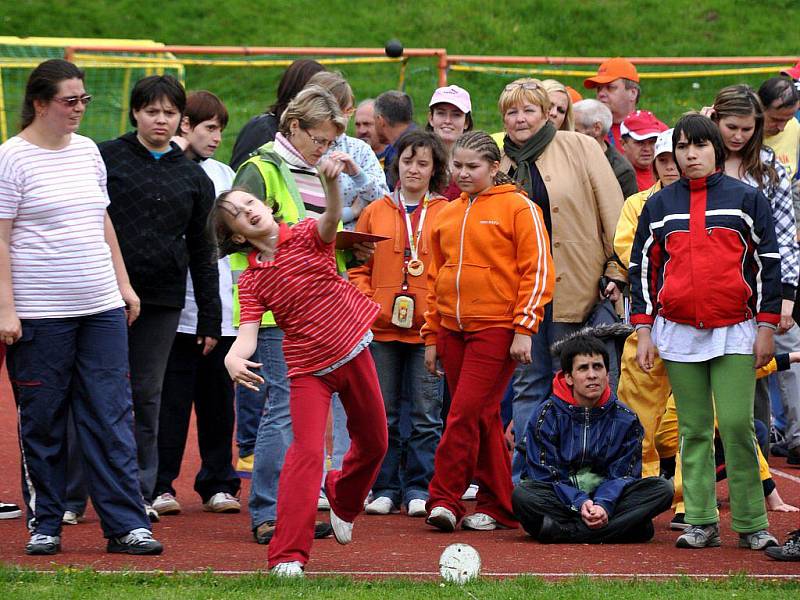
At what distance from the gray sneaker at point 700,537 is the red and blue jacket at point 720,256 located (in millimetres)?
1011

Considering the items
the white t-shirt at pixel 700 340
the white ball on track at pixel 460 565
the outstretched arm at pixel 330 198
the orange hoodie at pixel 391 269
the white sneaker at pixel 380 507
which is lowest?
the white sneaker at pixel 380 507

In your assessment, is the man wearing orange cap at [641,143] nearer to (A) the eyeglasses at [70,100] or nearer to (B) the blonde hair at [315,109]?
(B) the blonde hair at [315,109]

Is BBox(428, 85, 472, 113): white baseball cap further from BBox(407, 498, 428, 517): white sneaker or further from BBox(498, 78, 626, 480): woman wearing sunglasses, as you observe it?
BBox(407, 498, 428, 517): white sneaker

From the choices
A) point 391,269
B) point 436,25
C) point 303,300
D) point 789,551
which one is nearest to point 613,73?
point 391,269

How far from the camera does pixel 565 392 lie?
753 cm

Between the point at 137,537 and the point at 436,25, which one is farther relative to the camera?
the point at 436,25

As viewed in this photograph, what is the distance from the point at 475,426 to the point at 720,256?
5.28 ft

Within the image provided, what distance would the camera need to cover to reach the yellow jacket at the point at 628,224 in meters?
8.19

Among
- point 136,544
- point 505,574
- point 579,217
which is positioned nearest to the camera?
point 505,574

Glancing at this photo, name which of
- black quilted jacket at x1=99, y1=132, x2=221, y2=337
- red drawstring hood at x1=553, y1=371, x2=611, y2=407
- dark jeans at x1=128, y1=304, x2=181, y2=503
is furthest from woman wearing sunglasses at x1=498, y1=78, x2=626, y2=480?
dark jeans at x1=128, y1=304, x2=181, y2=503

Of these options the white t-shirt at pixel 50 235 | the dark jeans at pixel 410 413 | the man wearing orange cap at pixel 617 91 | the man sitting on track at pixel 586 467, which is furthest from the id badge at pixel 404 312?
the man wearing orange cap at pixel 617 91

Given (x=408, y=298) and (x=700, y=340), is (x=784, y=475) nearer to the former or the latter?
(x=700, y=340)

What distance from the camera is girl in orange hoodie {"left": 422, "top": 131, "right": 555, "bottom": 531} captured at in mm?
7371

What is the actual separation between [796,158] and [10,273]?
5.50 m
